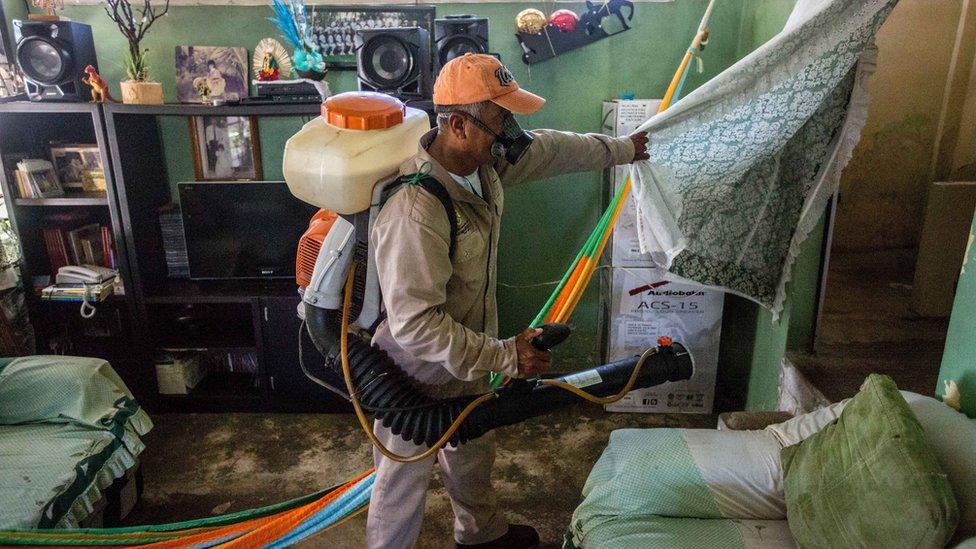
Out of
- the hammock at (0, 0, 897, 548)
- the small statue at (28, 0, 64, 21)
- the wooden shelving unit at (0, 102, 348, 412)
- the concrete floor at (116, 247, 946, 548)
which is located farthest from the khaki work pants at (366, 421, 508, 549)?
the small statue at (28, 0, 64, 21)

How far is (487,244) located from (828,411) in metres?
1.10

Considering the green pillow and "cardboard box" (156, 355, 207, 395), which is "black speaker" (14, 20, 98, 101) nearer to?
"cardboard box" (156, 355, 207, 395)

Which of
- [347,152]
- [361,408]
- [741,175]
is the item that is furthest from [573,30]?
[361,408]

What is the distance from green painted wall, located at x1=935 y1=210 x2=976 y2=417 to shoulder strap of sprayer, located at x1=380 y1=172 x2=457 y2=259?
1.31 metres

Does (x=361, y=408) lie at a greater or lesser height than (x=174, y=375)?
greater

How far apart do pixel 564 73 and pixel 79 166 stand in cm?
251

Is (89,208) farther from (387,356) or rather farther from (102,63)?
(387,356)

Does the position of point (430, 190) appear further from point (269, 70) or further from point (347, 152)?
point (269, 70)

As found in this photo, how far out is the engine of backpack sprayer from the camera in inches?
61.9

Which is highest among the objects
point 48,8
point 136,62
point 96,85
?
point 48,8

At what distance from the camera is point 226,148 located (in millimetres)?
3262

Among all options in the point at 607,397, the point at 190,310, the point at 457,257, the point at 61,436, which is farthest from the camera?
the point at 190,310

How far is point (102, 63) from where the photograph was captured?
3.16 m

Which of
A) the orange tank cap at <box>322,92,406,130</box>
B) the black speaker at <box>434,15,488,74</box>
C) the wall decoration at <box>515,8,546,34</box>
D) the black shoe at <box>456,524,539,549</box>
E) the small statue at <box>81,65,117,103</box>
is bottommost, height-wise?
the black shoe at <box>456,524,539,549</box>
